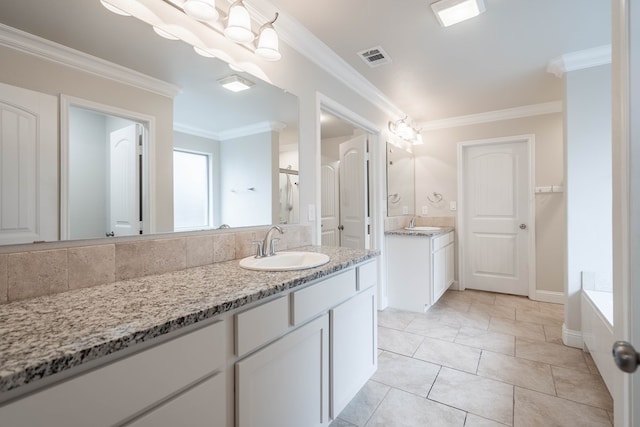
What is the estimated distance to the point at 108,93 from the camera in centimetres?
112

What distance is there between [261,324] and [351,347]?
790 millimetres

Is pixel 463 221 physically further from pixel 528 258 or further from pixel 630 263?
pixel 630 263

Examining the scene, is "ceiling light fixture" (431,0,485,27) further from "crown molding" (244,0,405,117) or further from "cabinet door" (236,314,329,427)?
"cabinet door" (236,314,329,427)

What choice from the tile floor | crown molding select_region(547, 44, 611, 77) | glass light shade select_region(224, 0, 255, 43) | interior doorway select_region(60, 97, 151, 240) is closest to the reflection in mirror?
the tile floor

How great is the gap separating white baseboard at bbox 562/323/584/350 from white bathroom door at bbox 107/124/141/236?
3.23 metres

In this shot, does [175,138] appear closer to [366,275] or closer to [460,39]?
[366,275]

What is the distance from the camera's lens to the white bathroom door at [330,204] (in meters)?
3.75

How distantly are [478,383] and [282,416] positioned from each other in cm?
145

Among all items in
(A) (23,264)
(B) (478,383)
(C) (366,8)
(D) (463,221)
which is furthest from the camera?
(D) (463,221)

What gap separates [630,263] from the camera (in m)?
0.69

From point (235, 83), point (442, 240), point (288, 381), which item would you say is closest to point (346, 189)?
point (442, 240)

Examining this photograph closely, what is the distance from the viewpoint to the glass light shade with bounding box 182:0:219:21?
127 centimetres

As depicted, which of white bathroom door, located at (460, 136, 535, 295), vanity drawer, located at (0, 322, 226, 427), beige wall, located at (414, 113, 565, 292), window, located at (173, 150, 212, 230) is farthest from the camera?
white bathroom door, located at (460, 136, 535, 295)

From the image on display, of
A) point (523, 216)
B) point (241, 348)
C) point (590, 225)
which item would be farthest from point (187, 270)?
point (523, 216)
